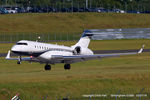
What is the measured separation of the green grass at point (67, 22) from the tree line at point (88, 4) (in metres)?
19.9

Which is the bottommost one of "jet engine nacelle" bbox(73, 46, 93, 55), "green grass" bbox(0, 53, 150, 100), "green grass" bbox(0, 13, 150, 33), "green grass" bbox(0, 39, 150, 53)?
"green grass" bbox(0, 39, 150, 53)

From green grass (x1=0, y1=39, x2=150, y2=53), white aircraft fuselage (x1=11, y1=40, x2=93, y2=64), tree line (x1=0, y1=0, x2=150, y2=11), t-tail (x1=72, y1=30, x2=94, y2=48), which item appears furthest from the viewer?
tree line (x1=0, y1=0, x2=150, y2=11)

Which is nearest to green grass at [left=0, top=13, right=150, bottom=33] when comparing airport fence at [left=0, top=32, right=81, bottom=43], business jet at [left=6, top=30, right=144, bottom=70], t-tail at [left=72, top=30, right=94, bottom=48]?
airport fence at [left=0, top=32, right=81, bottom=43]

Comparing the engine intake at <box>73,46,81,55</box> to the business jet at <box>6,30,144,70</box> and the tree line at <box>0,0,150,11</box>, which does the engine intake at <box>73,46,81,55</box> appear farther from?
the tree line at <box>0,0,150,11</box>

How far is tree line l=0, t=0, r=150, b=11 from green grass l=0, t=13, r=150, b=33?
784 inches

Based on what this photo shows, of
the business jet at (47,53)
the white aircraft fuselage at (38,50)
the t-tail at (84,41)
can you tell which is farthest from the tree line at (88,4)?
the white aircraft fuselage at (38,50)

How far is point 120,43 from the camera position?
4434 inches

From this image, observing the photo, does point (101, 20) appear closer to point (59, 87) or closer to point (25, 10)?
point (25, 10)

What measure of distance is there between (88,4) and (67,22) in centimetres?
4200

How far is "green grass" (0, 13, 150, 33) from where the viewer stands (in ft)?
465

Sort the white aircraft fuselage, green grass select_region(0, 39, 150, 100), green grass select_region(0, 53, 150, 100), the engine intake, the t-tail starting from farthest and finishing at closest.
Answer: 1. the t-tail
2. the engine intake
3. the white aircraft fuselage
4. green grass select_region(0, 53, 150, 100)
5. green grass select_region(0, 39, 150, 100)

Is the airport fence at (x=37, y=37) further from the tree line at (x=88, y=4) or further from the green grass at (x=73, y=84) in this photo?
the green grass at (x=73, y=84)

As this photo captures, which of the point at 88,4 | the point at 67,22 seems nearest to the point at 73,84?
the point at 67,22

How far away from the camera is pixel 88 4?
190 meters
